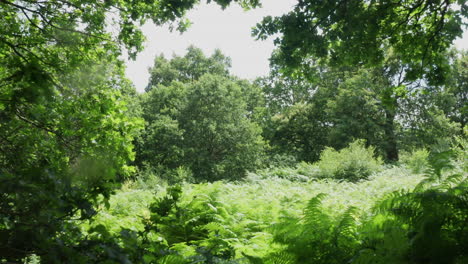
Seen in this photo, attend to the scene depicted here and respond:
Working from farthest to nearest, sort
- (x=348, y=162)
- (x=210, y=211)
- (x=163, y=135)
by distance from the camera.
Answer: (x=163, y=135) < (x=348, y=162) < (x=210, y=211)

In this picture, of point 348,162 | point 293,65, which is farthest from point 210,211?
point 348,162

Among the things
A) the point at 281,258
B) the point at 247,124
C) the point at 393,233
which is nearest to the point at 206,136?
the point at 247,124

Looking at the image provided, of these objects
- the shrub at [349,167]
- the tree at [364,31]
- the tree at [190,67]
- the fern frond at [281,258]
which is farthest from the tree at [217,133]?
the fern frond at [281,258]

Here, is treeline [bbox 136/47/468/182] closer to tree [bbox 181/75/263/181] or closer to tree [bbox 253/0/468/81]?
tree [bbox 181/75/263/181]

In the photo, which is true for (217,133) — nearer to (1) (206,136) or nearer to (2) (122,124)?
(1) (206,136)

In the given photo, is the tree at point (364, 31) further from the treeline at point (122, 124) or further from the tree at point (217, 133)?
the tree at point (217, 133)

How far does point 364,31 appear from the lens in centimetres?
500

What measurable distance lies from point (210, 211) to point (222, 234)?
3.02 ft

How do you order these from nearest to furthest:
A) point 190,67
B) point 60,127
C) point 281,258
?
point 281,258 < point 60,127 < point 190,67

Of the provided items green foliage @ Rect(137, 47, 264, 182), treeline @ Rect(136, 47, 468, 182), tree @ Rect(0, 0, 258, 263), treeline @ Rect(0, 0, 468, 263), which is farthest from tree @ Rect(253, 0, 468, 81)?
green foliage @ Rect(137, 47, 264, 182)

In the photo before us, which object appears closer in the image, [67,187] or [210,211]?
[67,187]

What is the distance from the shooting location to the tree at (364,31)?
4523 mm

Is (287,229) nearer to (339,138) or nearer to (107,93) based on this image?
(107,93)

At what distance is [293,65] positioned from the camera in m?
4.97
